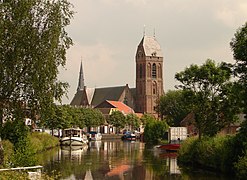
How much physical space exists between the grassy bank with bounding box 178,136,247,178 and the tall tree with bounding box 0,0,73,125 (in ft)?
40.9

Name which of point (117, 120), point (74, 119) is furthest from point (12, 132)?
point (117, 120)

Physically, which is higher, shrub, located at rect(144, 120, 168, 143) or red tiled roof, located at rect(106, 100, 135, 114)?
red tiled roof, located at rect(106, 100, 135, 114)

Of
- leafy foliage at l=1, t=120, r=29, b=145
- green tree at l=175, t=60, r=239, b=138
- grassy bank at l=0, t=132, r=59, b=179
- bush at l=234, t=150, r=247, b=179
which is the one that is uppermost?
green tree at l=175, t=60, r=239, b=138

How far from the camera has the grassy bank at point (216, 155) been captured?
30.2 meters

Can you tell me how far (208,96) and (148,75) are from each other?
13467cm

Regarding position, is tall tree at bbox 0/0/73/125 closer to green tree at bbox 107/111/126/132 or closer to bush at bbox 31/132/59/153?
bush at bbox 31/132/59/153

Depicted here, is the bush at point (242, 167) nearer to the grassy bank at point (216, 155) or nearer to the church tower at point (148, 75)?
the grassy bank at point (216, 155)

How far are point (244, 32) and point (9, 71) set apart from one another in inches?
626

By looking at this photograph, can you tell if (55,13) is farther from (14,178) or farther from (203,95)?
(203,95)

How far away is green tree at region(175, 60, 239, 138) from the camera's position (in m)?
39.0

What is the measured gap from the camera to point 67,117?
300ft

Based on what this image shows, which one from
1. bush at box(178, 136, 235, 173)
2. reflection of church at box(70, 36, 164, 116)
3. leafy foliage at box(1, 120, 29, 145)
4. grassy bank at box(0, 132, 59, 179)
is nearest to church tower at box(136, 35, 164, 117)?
reflection of church at box(70, 36, 164, 116)

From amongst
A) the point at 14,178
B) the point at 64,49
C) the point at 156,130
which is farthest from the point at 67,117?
the point at 14,178

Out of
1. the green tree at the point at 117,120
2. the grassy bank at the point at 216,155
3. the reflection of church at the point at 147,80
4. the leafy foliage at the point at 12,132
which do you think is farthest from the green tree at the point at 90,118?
the leafy foliage at the point at 12,132
